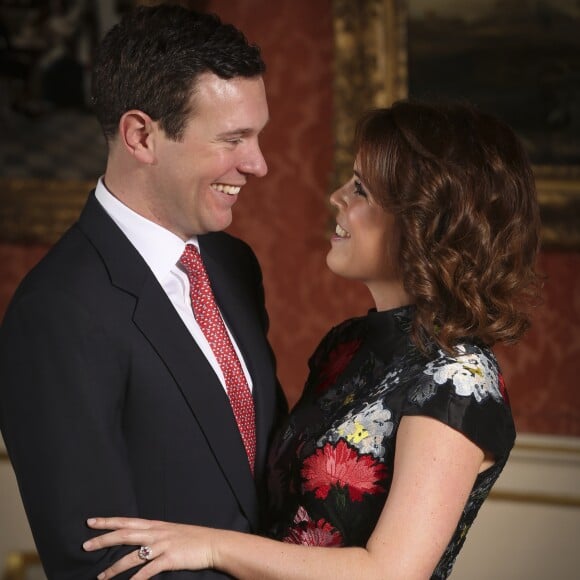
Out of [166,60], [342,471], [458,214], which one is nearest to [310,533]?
[342,471]

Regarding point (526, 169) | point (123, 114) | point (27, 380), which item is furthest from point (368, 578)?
point (123, 114)

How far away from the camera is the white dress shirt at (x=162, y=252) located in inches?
85.9

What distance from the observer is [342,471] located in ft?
6.91

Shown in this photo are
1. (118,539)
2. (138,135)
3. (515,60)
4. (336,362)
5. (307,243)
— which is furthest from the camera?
(307,243)

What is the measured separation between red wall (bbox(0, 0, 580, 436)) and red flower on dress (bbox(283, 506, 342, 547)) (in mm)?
1867

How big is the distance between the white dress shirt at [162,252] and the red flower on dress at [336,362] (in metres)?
0.28

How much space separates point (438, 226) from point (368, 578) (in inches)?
28.8

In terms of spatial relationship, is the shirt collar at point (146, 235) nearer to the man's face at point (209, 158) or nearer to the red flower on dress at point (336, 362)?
the man's face at point (209, 158)

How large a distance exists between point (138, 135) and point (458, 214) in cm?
70

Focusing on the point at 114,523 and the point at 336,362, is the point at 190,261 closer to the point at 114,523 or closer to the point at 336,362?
the point at 336,362

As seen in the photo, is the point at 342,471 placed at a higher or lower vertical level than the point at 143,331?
lower

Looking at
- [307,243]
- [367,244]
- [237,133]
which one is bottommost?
[307,243]

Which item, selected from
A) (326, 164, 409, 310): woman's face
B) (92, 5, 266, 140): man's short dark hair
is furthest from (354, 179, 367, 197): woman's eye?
(92, 5, 266, 140): man's short dark hair

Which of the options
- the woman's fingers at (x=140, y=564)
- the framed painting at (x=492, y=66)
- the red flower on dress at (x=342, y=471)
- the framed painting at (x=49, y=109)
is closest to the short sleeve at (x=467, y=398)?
the red flower on dress at (x=342, y=471)
